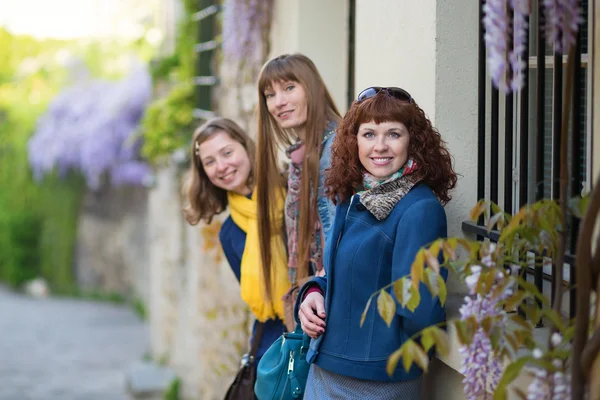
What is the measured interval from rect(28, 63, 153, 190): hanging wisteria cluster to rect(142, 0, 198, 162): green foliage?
448cm

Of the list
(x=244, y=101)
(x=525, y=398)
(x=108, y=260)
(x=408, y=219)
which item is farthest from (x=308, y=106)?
(x=108, y=260)

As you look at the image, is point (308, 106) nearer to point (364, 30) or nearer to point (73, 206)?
point (364, 30)

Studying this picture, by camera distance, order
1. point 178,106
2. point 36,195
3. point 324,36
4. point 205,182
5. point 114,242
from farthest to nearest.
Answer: point 36,195
point 114,242
point 178,106
point 324,36
point 205,182

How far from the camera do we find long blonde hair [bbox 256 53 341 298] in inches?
105

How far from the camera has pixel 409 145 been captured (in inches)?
81.4

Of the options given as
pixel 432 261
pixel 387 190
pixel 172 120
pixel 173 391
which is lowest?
pixel 173 391

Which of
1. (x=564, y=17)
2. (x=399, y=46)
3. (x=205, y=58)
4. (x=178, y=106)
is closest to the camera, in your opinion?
(x=564, y=17)

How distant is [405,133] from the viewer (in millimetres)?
2061

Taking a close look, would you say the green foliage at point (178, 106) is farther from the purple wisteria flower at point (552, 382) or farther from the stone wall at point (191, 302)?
the purple wisteria flower at point (552, 382)

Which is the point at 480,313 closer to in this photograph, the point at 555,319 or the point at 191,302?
the point at 555,319

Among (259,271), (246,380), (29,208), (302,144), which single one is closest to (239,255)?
(259,271)

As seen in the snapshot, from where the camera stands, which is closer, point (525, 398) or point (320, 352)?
point (525, 398)

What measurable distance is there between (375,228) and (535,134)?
44 centimetres

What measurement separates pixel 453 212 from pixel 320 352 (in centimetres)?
57
